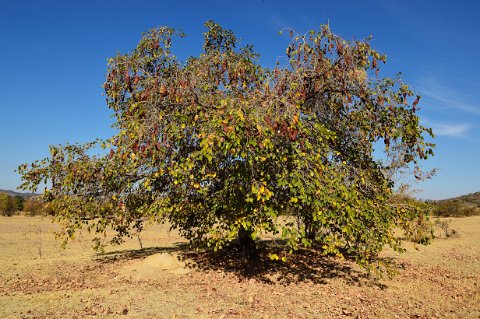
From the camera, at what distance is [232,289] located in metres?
9.58

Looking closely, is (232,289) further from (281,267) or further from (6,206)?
(6,206)

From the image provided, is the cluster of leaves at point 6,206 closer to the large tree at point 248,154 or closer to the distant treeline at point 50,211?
the distant treeline at point 50,211

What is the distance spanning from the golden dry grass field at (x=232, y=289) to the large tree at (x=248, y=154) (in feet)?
3.95

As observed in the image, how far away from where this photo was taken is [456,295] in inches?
365

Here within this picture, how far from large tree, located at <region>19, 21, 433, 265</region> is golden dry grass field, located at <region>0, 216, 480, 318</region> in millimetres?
1204

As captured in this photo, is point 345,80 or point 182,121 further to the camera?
point 345,80

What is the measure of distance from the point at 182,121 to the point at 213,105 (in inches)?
39.5

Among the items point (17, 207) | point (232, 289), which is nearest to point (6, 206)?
point (17, 207)

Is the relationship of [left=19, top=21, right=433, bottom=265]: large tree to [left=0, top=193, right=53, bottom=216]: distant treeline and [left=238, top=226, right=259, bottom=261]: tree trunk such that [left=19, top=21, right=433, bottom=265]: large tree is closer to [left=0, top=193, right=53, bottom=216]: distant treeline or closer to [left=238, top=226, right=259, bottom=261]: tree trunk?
[left=238, top=226, right=259, bottom=261]: tree trunk

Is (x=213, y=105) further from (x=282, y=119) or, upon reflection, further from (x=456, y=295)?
(x=456, y=295)

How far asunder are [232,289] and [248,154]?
3.69 m

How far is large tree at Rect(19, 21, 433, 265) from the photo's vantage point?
812 centimetres

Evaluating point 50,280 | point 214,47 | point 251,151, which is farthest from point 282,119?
point 50,280

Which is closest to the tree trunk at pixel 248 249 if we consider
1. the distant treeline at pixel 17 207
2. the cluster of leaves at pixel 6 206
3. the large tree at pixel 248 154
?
the large tree at pixel 248 154
